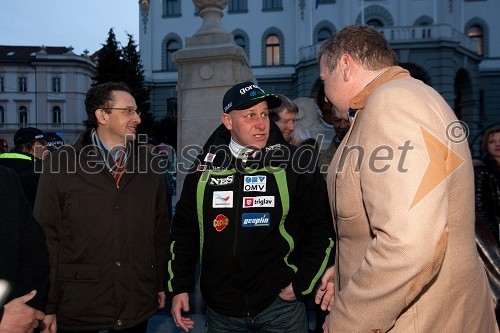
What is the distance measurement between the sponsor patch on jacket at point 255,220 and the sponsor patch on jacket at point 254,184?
0.53ft

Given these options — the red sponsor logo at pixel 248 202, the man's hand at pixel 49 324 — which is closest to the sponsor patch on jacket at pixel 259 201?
the red sponsor logo at pixel 248 202

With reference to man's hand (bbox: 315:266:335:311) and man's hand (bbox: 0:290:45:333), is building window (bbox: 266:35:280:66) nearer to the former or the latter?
man's hand (bbox: 315:266:335:311)

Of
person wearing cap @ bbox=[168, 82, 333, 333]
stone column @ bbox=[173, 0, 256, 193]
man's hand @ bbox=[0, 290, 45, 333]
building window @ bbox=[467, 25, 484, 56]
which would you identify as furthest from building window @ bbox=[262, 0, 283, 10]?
man's hand @ bbox=[0, 290, 45, 333]

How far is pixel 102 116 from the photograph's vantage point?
3.52 m

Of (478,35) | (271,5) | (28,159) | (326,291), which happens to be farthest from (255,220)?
(478,35)

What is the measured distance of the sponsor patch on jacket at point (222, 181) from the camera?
2.97 meters

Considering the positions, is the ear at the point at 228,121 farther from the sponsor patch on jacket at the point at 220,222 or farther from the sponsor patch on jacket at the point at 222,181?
the sponsor patch on jacket at the point at 220,222

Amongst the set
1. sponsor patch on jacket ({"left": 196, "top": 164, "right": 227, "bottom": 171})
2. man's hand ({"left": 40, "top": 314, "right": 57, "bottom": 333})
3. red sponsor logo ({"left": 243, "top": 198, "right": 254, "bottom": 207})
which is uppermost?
sponsor patch on jacket ({"left": 196, "top": 164, "right": 227, "bottom": 171})

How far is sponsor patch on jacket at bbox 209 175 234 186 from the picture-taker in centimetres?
297

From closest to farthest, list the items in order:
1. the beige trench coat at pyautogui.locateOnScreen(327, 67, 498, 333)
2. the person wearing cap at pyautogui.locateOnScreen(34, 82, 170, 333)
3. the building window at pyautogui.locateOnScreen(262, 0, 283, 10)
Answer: the beige trench coat at pyautogui.locateOnScreen(327, 67, 498, 333), the person wearing cap at pyautogui.locateOnScreen(34, 82, 170, 333), the building window at pyautogui.locateOnScreen(262, 0, 283, 10)

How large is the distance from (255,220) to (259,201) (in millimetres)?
124

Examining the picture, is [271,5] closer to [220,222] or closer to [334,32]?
[334,32]

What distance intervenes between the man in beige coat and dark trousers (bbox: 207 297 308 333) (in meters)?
0.84

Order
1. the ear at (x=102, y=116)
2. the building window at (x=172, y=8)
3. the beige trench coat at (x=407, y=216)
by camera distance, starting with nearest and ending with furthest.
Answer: the beige trench coat at (x=407, y=216) < the ear at (x=102, y=116) < the building window at (x=172, y=8)
